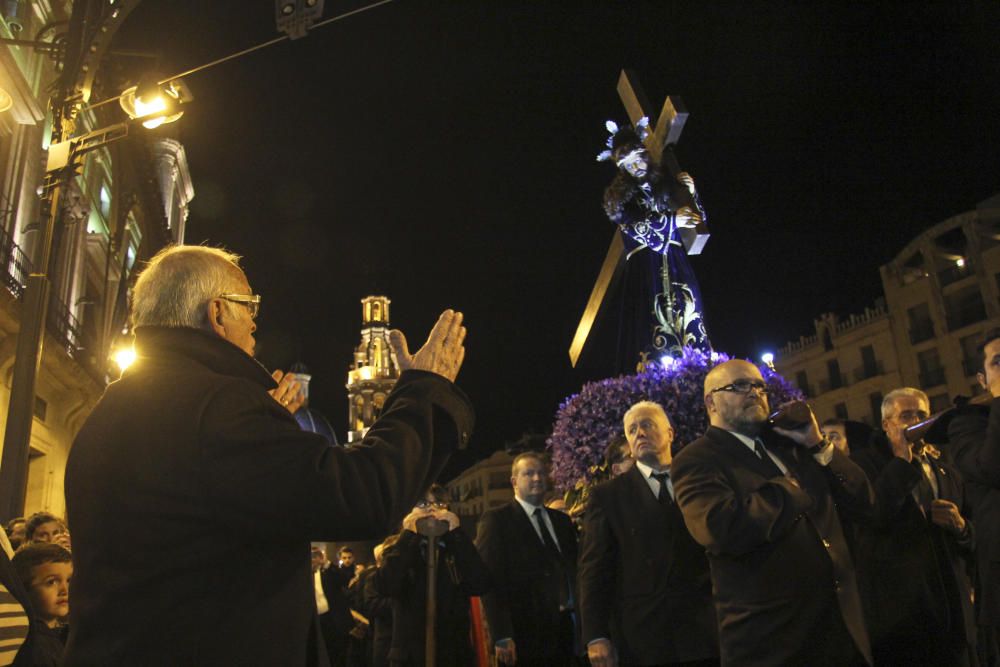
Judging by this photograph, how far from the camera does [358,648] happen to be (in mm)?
12086

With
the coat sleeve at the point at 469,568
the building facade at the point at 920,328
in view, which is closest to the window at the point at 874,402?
the building facade at the point at 920,328

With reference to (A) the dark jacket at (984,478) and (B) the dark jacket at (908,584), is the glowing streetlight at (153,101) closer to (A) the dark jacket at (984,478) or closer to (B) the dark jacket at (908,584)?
(B) the dark jacket at (908,584)

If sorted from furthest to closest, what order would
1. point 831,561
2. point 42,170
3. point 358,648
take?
point 42,170
point 358,648
point 831,561

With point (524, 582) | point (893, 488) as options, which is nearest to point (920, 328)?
point (524, 582)

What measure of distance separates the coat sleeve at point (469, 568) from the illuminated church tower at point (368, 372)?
8248cm

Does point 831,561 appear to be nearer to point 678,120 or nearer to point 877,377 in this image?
point 678,120

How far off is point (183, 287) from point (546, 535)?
476 cm

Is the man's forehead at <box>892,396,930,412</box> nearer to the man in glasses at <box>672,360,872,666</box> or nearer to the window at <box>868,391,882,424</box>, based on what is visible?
the man in glasses at <box>672,360,872,666</box>

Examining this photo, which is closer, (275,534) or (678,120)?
(275,534)

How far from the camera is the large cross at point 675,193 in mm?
10227

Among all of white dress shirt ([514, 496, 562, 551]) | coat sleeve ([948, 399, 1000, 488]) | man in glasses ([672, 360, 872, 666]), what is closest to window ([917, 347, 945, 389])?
white dress shirt ([514, 496, 562, 551])

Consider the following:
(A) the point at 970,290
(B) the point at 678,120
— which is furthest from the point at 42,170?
(A) the point at 970,290

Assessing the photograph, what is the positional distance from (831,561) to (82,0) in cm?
746

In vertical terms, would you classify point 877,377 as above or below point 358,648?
above
